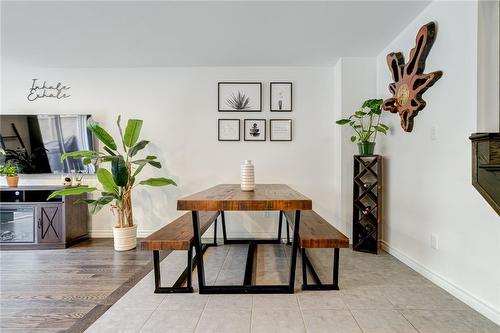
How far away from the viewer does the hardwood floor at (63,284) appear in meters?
1.83

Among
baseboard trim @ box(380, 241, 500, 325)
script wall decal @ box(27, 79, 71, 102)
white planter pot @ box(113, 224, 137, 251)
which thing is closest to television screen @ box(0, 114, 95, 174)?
script wall decal @ box(27, 79, 71, 102)

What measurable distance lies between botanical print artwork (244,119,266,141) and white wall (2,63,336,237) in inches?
3.1

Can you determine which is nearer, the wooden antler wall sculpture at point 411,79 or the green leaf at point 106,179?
the wooden antler wall sculpture at point 411,79

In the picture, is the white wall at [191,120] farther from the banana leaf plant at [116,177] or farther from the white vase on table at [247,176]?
the white vase on table at [247,176]

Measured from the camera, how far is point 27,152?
365cm

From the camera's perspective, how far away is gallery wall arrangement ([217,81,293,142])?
3.69 metres

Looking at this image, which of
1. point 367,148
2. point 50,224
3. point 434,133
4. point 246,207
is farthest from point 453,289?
point 50,224

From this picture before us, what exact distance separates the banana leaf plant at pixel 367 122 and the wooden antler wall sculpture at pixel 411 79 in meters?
0.14

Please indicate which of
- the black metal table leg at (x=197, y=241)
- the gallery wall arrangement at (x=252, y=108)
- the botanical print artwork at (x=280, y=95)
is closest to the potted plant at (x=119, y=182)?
the gallery wall arrangement at (x=252, y=108)

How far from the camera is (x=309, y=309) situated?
188cm

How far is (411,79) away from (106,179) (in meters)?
3.46

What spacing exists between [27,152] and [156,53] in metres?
2.31

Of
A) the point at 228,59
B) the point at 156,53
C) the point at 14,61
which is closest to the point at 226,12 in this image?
the point at 228,59

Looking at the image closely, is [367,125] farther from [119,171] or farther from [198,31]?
[119,171]
